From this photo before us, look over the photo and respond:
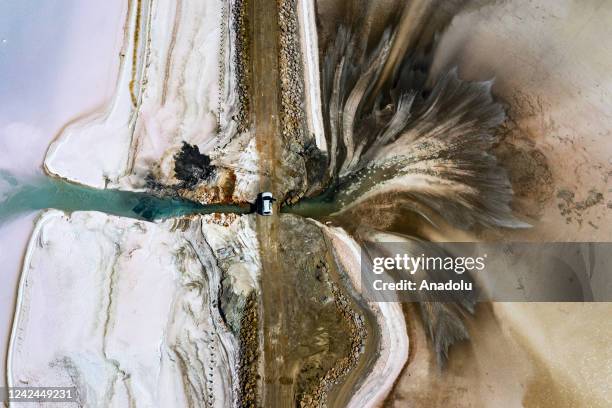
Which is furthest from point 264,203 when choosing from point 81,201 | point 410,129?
point 81,201

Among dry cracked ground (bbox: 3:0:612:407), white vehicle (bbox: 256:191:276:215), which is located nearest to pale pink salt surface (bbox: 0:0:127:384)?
dry cracked ground (bbox: 3:0:612:407)

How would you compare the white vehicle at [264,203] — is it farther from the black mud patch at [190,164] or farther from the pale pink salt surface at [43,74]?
the pale pink salt surface at [43,74]

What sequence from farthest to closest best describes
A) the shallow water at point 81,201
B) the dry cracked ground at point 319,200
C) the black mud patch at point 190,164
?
the black mud patch at point 190,164, the shallow water at point 81,201, the dry cracked ground at point 319,200

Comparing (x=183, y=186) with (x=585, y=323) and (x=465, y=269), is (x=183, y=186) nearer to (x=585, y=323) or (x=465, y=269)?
(x=465, y=269)

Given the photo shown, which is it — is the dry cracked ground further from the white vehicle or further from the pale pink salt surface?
the pale pink salt surface

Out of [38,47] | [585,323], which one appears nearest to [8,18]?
[38,47]

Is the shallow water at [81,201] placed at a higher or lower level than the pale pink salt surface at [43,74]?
lower

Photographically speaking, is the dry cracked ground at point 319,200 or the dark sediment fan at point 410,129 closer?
the dry cracked ground at point 319,200

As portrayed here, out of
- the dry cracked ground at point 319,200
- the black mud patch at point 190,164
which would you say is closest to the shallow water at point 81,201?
the dry cracked ground at point 319,200
